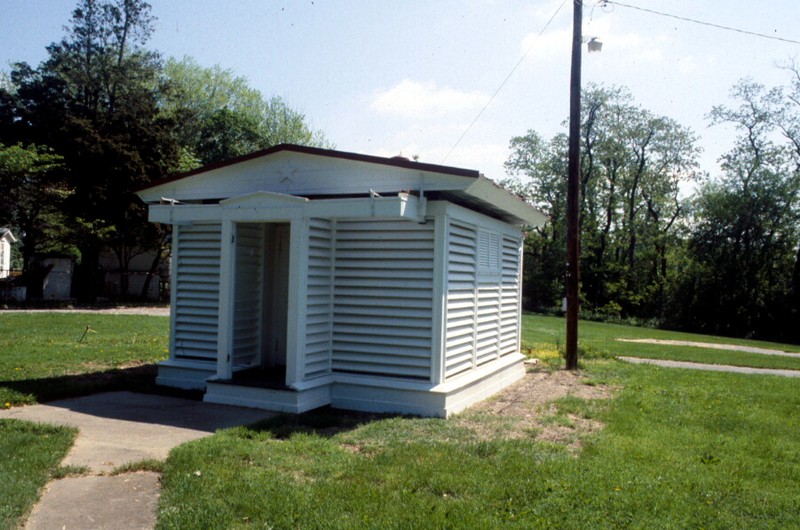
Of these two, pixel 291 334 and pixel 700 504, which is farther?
pixel 291 334

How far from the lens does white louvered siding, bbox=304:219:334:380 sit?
7.50 meters

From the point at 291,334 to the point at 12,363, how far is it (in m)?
5.68

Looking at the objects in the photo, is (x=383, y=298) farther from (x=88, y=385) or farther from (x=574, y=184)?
(x=574, y=184)

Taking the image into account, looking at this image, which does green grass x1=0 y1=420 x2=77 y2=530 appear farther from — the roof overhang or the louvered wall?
the louvered wall

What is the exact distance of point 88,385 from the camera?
8.55m

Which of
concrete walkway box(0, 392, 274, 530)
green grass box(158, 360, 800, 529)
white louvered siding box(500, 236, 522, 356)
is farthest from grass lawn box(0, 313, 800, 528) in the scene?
white louvered siding box(500, 236, 522, 356)

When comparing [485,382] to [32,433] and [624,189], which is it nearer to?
[32,433]

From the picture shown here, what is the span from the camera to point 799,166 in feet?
121

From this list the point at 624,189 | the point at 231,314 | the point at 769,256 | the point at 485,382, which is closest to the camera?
the point at 231,314

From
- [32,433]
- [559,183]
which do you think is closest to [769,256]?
[559,183]

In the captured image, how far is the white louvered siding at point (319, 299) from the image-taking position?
7.50 metres

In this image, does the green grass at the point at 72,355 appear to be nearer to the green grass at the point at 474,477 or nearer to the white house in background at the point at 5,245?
the green grass at the point at 474,477

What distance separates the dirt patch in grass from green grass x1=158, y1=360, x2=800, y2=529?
295mm

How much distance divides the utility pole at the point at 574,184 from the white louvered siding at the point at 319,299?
600 cm
